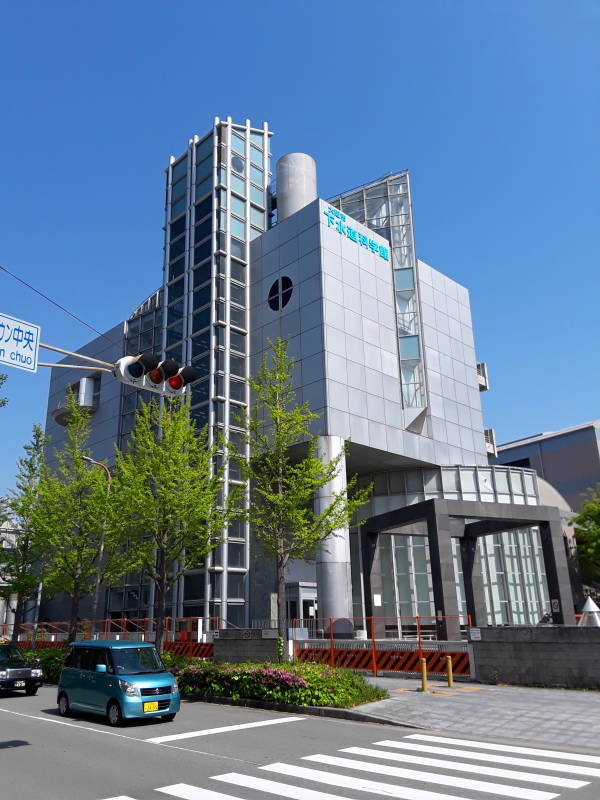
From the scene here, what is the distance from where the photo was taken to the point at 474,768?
31.7 feet

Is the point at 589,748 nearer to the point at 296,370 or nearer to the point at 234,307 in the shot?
the point at 296,370

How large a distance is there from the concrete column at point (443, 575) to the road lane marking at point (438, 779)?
47.0ft

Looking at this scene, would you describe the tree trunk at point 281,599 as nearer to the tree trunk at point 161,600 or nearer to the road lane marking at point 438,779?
the tree trunk at point 161,600

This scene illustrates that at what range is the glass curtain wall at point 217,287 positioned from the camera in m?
38.7

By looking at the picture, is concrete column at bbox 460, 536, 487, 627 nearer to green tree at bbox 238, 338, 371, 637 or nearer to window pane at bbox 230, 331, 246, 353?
green tree at bbox 238, 338, 371, 637

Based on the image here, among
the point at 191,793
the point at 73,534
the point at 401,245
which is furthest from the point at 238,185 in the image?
the point at 191,793

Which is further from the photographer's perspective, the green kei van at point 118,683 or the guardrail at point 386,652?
the guardrail at point 386,652

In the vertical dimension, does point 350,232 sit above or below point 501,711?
above

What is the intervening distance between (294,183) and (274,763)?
43082mm

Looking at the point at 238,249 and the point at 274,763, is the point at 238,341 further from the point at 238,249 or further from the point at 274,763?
the point at 274,763

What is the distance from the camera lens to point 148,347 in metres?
50.6

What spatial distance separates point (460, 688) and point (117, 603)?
33925 mm

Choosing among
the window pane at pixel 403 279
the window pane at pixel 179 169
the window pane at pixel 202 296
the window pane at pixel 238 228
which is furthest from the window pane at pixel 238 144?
the window pane at pixel 403 279

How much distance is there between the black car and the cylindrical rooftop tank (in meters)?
34.2
